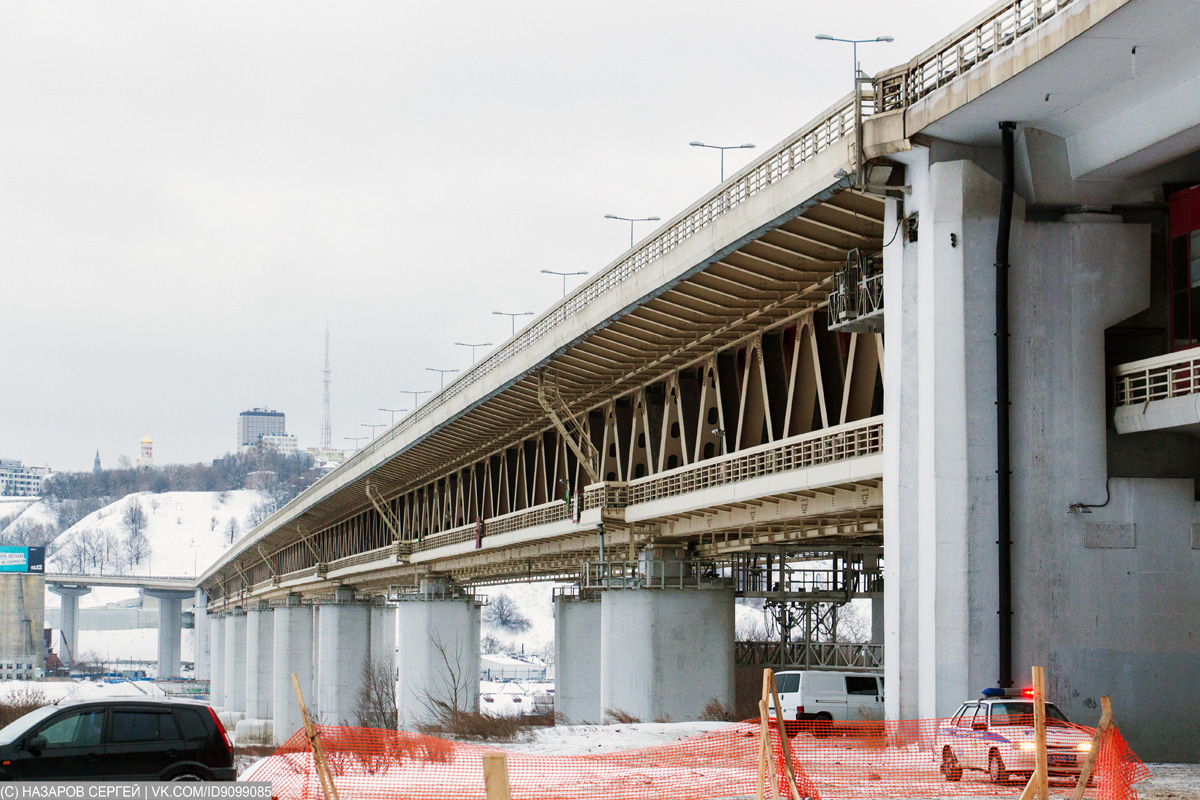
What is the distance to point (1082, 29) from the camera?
1919 cm

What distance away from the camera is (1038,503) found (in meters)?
22.6

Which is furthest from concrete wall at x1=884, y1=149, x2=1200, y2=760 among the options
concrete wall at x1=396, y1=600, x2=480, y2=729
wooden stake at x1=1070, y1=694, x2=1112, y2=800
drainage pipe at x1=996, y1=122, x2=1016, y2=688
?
concrete wall at x1=396, y1=600, x2=480, y2=729

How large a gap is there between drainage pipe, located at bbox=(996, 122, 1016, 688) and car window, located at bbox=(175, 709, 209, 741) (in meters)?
11.7

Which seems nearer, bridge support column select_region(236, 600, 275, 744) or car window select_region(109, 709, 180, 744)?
car window select_region(109, 709, 180, 744)

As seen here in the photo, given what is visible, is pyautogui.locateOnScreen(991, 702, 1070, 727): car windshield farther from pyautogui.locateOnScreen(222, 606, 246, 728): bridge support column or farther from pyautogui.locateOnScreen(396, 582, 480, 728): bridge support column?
pyautogui.locateOnScreen(222, 606, 246, 728): bridge support column

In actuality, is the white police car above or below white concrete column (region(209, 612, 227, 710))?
above

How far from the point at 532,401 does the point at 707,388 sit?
36.3ft

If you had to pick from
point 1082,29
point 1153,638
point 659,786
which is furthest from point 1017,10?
point 659,786

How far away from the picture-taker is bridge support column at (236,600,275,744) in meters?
106

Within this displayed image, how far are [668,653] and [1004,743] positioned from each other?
21377mm

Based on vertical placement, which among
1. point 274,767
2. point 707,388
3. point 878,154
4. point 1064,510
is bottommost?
point 274,767

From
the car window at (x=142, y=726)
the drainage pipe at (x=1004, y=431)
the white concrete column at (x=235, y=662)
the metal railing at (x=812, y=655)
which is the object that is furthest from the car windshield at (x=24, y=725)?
the white concrete column at (x=235, y=662)

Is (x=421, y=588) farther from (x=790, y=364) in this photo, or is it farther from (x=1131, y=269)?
(x=1131, y=269)

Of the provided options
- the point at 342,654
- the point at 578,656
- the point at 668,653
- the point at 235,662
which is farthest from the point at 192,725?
the point at 235,662
